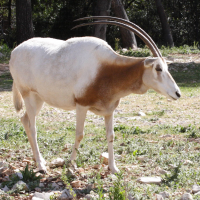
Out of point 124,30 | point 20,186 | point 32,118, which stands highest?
point 124,30

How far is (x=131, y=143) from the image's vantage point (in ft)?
18.4

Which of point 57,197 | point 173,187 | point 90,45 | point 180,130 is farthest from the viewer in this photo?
point 180,130

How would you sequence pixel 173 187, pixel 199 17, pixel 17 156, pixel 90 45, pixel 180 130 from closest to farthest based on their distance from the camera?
pixel 173 187 < pixel 90 45 < pixel 17 156 < pixel 180 130 < pixel 199 17

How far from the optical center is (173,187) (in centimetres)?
401

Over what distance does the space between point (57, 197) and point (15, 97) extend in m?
2.03

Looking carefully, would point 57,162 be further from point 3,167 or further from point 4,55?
point 4,55

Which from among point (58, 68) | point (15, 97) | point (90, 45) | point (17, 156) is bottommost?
point (17, 156)

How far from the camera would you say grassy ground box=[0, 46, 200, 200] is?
13.4ft

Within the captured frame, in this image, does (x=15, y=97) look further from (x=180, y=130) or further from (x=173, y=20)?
(x=173, y=20)

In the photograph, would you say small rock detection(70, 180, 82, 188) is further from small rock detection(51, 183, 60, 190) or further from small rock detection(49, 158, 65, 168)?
small rock detection(49, 158, 65, 168)

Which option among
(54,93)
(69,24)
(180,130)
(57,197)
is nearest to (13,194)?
(57,197)

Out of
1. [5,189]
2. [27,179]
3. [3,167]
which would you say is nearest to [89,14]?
[3,167]

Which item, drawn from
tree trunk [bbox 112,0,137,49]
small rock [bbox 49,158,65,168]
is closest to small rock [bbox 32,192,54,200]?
small rock [bbox 49,158,65,168]

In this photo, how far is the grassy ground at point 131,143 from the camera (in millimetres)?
4089
